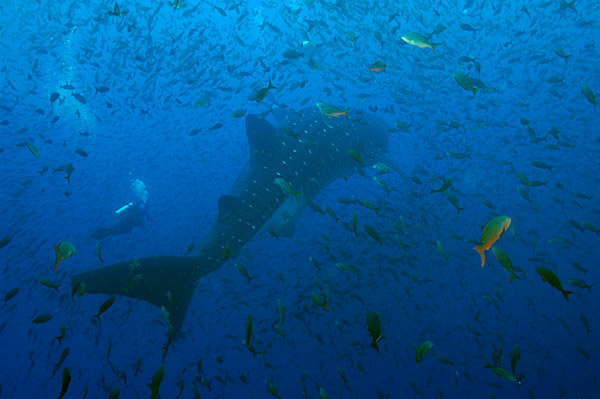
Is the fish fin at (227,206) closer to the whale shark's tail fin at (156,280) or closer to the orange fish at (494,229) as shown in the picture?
the whale shark's tail fin at (156,280)

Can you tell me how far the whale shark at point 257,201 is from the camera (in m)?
4.70

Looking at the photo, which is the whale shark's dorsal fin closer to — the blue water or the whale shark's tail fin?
the whale shark's tail fin

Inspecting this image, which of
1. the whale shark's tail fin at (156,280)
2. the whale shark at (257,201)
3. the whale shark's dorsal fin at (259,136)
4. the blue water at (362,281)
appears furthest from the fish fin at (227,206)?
the blue water at (362,281)

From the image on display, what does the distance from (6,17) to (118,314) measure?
131 ft

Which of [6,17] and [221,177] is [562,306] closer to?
[221,177]

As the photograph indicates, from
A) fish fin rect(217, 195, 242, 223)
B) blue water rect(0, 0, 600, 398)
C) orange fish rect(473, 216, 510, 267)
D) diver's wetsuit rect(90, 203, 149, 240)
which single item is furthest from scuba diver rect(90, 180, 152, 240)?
orange fish rect(473, 216, 510, 267)

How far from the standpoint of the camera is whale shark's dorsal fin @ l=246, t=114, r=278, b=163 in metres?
6.48

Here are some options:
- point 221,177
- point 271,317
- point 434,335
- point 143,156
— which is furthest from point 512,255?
point 143,156

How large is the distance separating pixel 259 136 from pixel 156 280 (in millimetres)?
3311

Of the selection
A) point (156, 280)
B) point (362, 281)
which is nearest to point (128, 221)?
point (156, 280)

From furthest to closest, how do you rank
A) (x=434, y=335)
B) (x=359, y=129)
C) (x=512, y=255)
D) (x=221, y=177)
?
1. (x=221, y=177)
2. (x=512, y=255)
3. (x=434, y=335)
4. (x=359, y=129)

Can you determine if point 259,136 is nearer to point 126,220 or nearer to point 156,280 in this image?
point 156,280

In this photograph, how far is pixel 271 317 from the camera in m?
16.4

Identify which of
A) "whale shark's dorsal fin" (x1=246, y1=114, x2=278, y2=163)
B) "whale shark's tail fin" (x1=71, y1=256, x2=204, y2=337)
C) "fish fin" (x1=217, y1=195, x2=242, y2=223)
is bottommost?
"whale shark's tail fin" (x1=71, y1=256, x2=204, y2=337)
